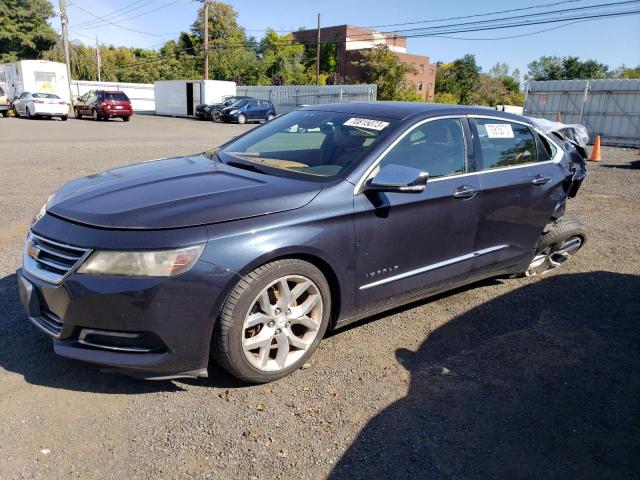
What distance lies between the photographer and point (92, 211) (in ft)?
9.40

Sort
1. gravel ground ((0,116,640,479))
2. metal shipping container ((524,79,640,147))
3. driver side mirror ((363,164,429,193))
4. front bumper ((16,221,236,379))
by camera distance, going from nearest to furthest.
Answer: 1. gravel ground ((0,116,640,479))
2. front bumper ((16,221,236,379))
3. driver side mirror ((363,164,429,193))
4. metal shipping container ((524,79,640,147))

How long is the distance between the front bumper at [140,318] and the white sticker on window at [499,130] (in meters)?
2.64

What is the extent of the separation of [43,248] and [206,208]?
0.96m

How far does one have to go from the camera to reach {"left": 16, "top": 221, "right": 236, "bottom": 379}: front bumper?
2.61m

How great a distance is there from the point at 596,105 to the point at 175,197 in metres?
23.3

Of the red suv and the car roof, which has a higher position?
the car roof

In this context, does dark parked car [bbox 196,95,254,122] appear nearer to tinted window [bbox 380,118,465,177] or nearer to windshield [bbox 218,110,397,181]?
windshield [bbox 218,110,397,181]

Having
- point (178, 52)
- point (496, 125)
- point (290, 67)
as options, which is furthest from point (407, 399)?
point (178, 52)

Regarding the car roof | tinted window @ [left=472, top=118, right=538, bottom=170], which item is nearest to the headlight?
the car roof

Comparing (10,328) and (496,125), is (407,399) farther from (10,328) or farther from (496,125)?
(10,328)

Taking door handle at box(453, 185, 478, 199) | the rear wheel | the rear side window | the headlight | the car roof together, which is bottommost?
the rear wheel

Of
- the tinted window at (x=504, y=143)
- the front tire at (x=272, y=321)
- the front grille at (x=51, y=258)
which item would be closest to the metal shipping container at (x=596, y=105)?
the tinted window at (x=504, y=143)

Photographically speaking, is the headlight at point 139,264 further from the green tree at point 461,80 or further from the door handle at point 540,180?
the green tree at point 461,80

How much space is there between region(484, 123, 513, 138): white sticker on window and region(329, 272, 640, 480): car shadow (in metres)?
1.44
